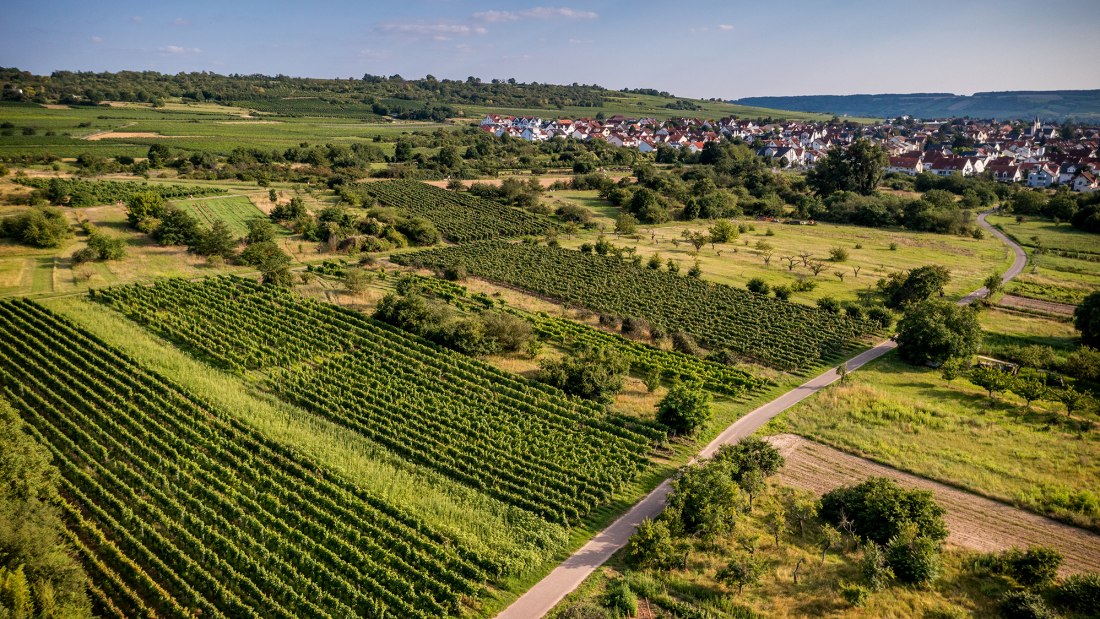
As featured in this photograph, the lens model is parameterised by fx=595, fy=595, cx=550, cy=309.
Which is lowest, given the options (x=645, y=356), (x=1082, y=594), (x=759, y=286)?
(x=1082, y=594)

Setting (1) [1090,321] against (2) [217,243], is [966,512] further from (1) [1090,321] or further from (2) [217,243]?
(2) [217,243]

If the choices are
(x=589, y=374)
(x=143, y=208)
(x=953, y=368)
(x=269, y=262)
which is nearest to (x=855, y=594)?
(x=589, y=374)

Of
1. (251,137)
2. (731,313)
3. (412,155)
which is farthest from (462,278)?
(251,137)

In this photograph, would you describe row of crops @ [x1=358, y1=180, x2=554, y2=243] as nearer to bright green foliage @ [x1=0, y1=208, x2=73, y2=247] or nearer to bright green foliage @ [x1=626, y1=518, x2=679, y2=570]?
bright green foliage @ [x1=0, y1=208, x2=73, y2=247]

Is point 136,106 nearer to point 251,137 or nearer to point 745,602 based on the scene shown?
point 251,137

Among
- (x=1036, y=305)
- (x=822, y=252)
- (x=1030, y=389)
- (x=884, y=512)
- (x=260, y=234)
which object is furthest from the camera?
(x=822, y=252)

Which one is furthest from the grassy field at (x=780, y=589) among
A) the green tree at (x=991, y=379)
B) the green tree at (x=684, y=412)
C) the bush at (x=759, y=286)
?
the bush at (x=759, y=286)

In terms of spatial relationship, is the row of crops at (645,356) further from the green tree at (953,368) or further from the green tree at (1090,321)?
the green tree at (1090,321)
